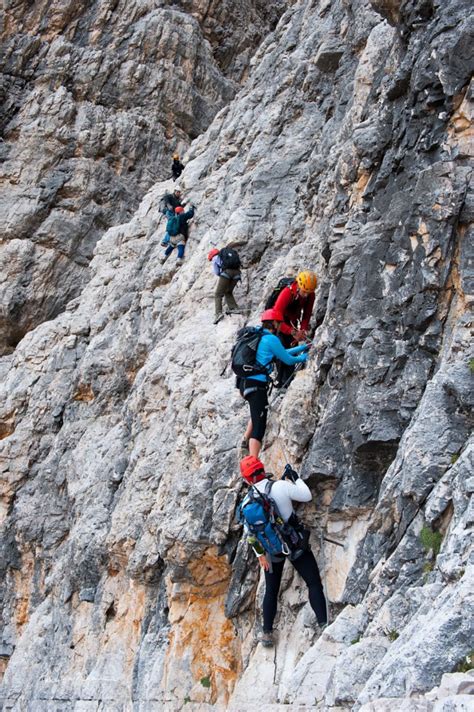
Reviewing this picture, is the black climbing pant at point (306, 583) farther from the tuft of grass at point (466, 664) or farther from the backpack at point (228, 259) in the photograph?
the backpack at point (228, 259)

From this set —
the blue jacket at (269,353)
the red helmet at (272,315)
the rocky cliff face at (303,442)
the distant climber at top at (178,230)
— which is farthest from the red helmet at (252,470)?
the distant climber at top at (178,230)

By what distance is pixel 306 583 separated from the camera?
9289mm

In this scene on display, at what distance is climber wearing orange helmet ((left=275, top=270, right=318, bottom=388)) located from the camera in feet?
40.3

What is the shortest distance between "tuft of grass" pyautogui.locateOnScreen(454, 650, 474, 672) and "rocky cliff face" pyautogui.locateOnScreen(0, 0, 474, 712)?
0.06 ft

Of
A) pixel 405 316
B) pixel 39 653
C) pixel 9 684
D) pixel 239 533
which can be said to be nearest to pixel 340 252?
pixel 405 316

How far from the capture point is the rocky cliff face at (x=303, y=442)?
24.9 feet

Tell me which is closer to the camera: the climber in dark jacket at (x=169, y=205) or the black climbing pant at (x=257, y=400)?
the black climbing pant at (x=257, y=400)

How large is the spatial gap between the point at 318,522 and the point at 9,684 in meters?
11.2

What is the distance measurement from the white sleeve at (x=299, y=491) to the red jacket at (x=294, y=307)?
3.43 meters

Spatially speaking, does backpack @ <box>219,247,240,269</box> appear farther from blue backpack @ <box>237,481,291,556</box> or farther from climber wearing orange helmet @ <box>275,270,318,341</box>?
blue backpack @ <box>237,481,291,556</box>

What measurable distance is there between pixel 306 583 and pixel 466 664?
417cm

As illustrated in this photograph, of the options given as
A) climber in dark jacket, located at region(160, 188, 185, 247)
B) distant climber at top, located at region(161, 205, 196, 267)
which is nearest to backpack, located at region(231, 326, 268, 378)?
distant climber at top, located at region(161, 205, 196, 267)

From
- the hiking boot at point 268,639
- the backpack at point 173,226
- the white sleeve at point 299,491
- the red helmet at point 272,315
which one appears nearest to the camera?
the white sleeve at point 299,491

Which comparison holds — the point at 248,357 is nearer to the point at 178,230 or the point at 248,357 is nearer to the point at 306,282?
the point at 306,282
